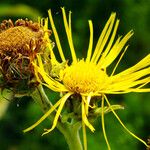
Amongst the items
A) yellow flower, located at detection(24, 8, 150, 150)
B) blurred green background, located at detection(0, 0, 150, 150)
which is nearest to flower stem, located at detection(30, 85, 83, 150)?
yellow flower, located at detection(24, 8, 150, 150)

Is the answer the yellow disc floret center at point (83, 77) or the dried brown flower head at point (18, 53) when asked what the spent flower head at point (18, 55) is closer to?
the dried brown flower head at point (18, 53)

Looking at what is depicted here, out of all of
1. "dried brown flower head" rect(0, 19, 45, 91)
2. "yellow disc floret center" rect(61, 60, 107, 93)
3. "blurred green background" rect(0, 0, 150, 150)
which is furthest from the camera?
"blurred green background" rect(0, 0, 150, 150)

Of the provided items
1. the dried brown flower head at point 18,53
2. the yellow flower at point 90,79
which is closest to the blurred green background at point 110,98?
the yellow flower at point 90,79

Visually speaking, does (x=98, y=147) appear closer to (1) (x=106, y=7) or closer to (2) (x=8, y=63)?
(1) (x=106, y=7)

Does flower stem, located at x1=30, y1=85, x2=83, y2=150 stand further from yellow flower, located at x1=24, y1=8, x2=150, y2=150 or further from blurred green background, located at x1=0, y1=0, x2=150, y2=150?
blurred green background, located at x1=0, y1=0, x2=150, y2=150

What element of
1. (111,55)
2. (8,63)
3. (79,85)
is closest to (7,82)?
(8,63)

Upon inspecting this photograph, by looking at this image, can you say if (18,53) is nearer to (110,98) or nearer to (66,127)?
(66,127)
